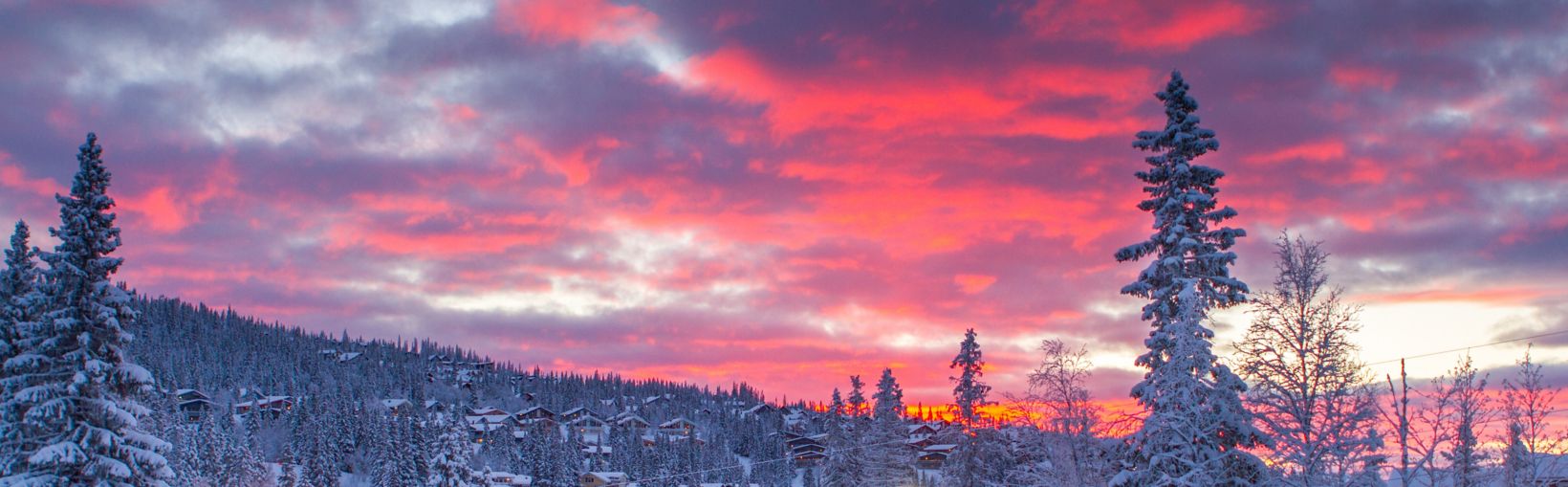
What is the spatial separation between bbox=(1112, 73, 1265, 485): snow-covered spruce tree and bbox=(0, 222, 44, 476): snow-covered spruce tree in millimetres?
30927

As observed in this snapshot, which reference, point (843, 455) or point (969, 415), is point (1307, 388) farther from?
point (843, 455)

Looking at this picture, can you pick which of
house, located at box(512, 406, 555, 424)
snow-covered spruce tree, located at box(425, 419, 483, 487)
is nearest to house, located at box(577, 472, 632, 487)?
house, located at box(512, 406, 555, 424)

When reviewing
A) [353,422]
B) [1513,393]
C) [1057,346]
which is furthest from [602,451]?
[1513,393]

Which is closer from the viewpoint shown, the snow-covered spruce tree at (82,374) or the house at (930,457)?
the snow-covered spruce tree at (82,374)

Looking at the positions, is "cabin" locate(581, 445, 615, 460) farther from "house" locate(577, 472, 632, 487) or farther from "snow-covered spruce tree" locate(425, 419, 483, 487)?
"snow-covered spruce tree" locate(425, 419, 483, 487)

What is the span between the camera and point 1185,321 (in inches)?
1202

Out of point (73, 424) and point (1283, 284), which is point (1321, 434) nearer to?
point (1283, 284)

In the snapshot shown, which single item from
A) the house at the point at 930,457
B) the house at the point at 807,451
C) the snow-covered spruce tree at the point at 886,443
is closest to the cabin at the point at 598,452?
the house at the point at 807,451

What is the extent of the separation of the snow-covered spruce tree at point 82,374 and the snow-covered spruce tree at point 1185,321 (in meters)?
27.4

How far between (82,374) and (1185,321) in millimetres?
29780

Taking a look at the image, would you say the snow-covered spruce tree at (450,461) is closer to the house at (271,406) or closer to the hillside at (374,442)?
the hillside at (374,442)

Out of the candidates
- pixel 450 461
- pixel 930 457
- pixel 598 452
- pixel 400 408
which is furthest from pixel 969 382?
pixel 400 408

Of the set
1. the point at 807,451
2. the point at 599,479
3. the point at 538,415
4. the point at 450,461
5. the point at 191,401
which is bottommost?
the point at 599,479

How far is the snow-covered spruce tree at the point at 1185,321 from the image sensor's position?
30.3 m
